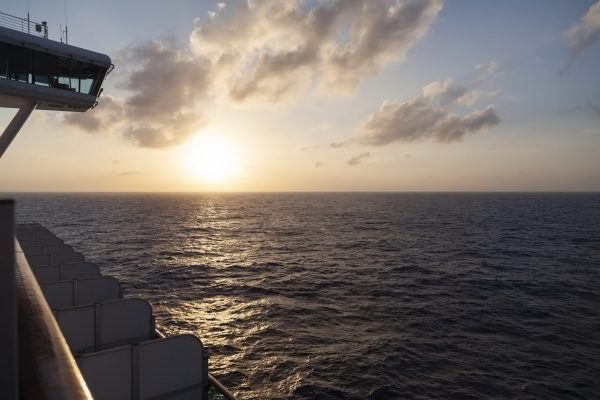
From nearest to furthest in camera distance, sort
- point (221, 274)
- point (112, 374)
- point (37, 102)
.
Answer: point (112, 374) < point (37, 102) < point (221, 274)

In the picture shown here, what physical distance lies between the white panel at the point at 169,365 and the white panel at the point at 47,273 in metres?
13.1

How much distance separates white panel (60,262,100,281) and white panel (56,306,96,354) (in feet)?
28.0

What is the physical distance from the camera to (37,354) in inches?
63.3

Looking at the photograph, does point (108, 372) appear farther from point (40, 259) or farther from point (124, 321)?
point (40, 259)

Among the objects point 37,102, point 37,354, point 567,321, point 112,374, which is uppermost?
point 37,102

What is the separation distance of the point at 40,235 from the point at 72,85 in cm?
1788

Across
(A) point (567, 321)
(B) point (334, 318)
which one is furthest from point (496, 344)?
(B) point (334, 318)

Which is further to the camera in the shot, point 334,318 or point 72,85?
point 334,318

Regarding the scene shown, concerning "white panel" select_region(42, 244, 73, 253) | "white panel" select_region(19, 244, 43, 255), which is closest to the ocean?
"white panel" select_region(42, 244, 73, 253)

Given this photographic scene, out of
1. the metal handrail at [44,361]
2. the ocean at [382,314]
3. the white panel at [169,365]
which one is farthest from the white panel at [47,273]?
the metal handrail at [44,361]

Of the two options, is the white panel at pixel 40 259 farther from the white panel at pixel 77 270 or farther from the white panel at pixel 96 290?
the white panel at pixel 96 290

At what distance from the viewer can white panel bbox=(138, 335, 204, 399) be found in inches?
443

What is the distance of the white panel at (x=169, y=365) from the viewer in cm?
1124

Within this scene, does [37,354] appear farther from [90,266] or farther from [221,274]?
[221,274]
